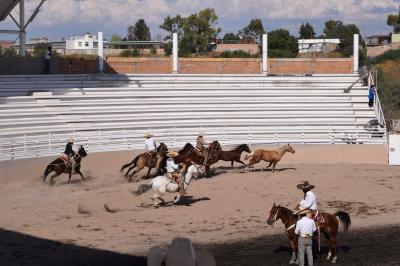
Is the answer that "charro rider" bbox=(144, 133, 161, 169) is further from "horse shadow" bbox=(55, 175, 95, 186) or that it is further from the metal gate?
the metal gate

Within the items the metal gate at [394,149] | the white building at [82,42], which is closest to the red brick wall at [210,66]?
the metal gate at [394,149]

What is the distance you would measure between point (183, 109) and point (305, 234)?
1982cm

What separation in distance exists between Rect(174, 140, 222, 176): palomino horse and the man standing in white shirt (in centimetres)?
951

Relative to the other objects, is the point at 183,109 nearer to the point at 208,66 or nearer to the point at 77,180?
the point at 208,66

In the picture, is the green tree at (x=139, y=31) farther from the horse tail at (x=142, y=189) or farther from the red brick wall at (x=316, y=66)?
the horse tail at (x=142, y=189)

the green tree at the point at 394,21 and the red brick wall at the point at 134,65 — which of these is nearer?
the red brick wall at the point at 134,65

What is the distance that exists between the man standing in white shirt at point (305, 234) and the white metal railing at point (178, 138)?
13.2m

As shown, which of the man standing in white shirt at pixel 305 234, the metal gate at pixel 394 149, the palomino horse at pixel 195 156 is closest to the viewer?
the man standing in white shirt at pixel 305 234

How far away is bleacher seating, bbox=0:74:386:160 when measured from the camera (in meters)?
29.1

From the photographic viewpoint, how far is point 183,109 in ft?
108

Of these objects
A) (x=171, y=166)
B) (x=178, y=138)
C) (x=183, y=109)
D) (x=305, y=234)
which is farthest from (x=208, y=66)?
(x=305, y=234)

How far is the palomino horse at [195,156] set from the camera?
2344cm

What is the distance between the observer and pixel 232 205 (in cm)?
2050

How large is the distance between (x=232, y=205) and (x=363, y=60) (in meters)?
47.7
